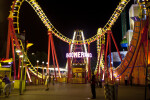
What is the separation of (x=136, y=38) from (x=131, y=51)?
1826 mm

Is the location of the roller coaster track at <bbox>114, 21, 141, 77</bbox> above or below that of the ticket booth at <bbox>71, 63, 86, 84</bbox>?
above

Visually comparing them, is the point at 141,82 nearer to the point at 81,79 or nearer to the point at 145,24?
the point at 145,24

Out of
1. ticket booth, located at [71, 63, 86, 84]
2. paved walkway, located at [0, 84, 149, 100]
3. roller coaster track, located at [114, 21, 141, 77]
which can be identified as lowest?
paved walkway, located at [0, 84, 149, 100]

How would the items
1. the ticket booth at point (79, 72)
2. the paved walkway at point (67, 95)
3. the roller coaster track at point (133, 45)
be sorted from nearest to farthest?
the paved walkway at point (67, 95)
the roller coaster track at point (133, 45)
the ticket booth at point (79, 72)

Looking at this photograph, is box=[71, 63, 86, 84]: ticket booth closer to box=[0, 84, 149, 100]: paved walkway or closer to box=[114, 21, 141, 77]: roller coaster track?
box=[114, 21, 141, 77]: roller coaster track

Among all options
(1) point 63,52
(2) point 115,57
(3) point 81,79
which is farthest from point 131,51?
(1) point 63,52

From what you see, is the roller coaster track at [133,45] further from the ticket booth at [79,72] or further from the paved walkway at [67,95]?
the paved walkway at [67,95]

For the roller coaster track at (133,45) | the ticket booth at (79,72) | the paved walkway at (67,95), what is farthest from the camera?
the ticket booth at (79,72)

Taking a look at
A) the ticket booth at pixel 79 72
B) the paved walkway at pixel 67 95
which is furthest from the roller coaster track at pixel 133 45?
the paved walkway at pixel 67 95

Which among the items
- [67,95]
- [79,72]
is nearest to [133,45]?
[79,72]

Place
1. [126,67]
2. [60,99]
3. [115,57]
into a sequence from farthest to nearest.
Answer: [115,57] → [126,67] → [60,99]

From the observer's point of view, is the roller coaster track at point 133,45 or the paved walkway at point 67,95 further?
the roller coaster track at point 133,45

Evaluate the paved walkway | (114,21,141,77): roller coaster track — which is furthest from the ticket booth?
the paved walkway

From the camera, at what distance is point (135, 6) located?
43812mm
